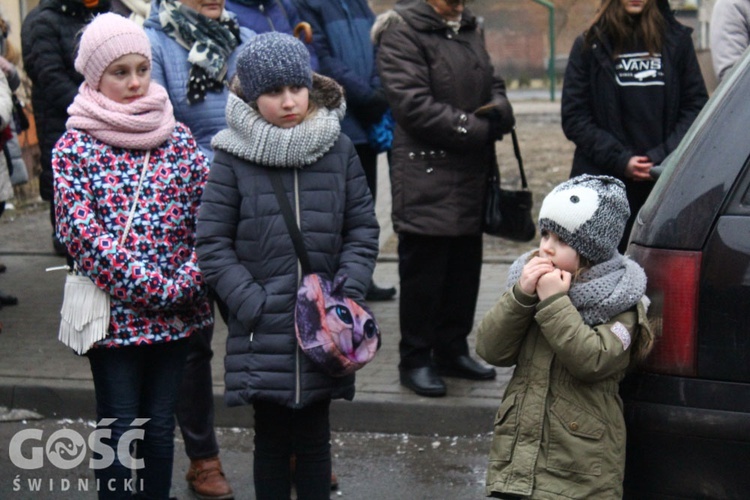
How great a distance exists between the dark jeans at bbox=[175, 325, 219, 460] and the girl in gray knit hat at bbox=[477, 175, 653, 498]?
1498 mm

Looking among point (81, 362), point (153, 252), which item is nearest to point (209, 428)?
point (153, 252)

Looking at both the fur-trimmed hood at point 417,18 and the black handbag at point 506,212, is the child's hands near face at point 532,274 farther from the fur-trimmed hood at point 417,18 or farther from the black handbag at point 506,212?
the fur-trimmed hood at point 417,18

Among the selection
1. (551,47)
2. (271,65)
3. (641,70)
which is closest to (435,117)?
(641,70)

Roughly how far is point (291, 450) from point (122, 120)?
120 centimetres

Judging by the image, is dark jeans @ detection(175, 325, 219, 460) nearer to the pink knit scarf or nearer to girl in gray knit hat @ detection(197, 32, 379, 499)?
girl in gray knit hat @ detection(197, 32, 379, 499)

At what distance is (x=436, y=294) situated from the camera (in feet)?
18.0

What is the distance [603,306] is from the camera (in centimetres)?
334

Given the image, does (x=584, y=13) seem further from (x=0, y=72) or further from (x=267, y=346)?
(x=267, y=346)

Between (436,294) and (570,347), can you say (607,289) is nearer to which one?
(570,347)

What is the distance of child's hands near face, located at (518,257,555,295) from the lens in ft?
11.0

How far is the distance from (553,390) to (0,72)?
172 inches

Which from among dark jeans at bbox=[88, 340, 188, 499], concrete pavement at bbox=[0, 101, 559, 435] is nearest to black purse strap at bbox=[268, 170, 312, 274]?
dark jeans at bbox=[88, 340, 188, 499]

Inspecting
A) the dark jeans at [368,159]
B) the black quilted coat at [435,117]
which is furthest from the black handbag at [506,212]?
the dark jeans at [368,159]

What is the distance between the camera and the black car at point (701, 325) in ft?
10.3
